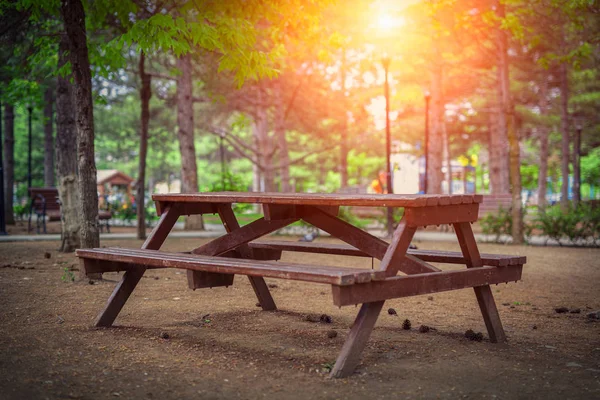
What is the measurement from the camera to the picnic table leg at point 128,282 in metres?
6.02

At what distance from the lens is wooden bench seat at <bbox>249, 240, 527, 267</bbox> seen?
220 inches

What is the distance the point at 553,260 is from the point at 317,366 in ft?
28.7

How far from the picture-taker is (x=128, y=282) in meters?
6.17

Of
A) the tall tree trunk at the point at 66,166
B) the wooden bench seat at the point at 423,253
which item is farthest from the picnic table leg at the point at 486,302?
the tall tree trunk at the point at 66,166

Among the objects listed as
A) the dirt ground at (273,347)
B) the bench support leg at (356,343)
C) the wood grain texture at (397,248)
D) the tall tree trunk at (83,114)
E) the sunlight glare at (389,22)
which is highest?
the sunlight glare at (389,22)

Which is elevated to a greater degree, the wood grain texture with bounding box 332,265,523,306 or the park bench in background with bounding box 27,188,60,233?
the park bench in background with bounding box 27,188,60,233

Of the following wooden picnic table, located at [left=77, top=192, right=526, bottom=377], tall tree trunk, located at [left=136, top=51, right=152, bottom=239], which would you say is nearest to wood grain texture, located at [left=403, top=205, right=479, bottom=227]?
wooden picnic table, located at [left=77, top=192, right=526, bottom=377]

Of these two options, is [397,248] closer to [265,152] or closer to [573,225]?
[573,225]

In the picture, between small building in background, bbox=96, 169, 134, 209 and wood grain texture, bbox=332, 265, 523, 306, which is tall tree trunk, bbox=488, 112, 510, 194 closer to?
small building in background, bbox=96, 169, 134, 209

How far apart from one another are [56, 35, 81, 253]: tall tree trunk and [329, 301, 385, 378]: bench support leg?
8.91m

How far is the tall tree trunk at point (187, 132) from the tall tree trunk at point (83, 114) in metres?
11.2

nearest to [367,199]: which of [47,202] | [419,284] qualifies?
[419,284]

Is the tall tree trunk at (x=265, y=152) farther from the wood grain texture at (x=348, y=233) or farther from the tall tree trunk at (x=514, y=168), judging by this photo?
the wood grain texture at (x=348, y=233)

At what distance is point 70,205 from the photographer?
1259 cm
